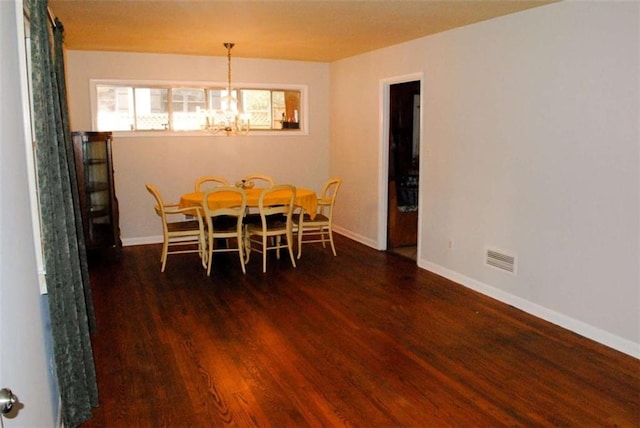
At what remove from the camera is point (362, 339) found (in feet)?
12.1

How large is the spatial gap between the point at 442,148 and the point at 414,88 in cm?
139

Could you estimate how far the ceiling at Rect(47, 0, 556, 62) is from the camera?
384 cm

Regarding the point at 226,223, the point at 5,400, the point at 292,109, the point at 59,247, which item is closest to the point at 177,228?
the point at 226,223

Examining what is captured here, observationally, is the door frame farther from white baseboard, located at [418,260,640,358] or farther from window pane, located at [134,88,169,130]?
window pane, located at [134,88,169,130]

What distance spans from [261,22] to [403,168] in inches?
106

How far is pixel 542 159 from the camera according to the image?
3.99 metres

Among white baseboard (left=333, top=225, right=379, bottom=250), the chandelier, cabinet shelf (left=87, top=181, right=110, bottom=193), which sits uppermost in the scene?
the chandelier

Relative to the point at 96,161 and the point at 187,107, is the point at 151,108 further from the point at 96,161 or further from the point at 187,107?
the point at 96,161

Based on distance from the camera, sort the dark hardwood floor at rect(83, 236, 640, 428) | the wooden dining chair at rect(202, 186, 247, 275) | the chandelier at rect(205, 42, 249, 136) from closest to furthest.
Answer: the dark hardwood floor at rect(83, 236, 640, 428) → the wooden dining chair at rect(202, 186, 247, 275) → the chandelier at rect(205, 42, 249, 136)

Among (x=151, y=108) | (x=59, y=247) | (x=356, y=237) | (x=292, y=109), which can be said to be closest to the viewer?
(x=59, y=247)

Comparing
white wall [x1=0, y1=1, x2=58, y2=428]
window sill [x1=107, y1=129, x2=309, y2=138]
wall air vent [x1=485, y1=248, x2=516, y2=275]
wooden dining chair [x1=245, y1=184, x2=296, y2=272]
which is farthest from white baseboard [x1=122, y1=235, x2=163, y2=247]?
white wall [x1=0, y1=1, x2=58, y2=428]

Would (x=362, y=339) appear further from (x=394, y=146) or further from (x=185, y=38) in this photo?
(x=185, y=38)

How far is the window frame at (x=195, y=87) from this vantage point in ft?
20.6

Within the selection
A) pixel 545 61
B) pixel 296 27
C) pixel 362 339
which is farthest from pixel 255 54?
pixel 362 339
